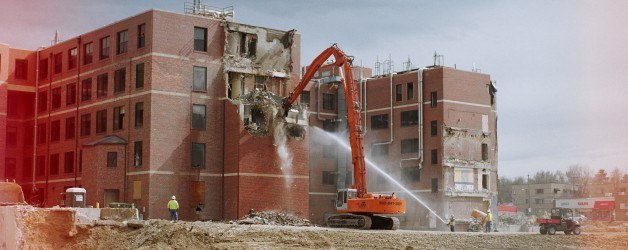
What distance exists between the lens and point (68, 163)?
251 feet

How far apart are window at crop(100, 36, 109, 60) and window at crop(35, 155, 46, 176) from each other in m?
14.2

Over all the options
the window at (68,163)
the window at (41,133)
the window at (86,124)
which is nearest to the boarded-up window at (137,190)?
Answer: the window at (86,124)

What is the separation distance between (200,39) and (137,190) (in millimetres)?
13867

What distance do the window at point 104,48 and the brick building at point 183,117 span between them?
0.09m

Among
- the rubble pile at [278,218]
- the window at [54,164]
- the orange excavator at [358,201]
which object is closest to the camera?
the orange excavator at [358,201]

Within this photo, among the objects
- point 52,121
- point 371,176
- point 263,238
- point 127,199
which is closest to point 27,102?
point 52,121

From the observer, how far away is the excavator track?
53.7 metres

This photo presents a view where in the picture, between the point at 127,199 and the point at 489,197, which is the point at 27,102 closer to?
the point at 127,199

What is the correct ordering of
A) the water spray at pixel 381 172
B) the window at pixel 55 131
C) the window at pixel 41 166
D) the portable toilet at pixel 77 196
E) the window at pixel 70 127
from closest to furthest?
the portable toilet at pixel 77 196 → the window at pixel 70 127 → the window at pixel 55 131 → the window at pixel 41 166 → the water spray at pixel 381 172

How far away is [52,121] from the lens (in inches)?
3157

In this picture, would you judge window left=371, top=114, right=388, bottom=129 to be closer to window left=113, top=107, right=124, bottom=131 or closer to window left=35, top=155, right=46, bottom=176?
window left=113, top=107, right=124, bottom=131

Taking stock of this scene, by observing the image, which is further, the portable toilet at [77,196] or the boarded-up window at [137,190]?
the boarded-up window at [137,190]

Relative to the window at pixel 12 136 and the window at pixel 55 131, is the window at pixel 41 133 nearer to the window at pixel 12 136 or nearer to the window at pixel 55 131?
the window at pixel 55 131

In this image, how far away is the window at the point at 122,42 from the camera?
70.8m
